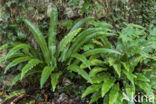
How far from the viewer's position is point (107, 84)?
2148 mm

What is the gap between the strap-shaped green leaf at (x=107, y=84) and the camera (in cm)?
204

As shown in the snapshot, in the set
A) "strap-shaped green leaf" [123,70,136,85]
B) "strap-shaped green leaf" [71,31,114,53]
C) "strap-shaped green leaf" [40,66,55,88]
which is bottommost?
"strap-shaped green leaf" [123,70,136,85]

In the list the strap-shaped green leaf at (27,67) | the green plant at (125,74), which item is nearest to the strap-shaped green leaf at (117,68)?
the green plant at (125,74)

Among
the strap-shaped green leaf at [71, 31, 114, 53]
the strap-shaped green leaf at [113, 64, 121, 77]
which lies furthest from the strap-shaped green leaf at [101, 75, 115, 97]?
the strap-shaped green leaf at [71, 31, 114, 53]

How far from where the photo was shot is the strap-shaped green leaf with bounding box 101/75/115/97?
2.04 m

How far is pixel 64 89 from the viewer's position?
2594mm

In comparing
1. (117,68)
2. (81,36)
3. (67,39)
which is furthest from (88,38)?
(117,68)

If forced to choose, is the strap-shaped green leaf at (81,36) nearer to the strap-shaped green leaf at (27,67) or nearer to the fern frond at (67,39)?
the fern frond at (67,39)

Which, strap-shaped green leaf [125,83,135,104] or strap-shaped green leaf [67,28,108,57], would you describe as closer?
strap-shaped green leaf [125,83,135,104]

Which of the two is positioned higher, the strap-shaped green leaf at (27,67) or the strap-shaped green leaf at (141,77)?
the strap-shaped green leaf at (27,67)

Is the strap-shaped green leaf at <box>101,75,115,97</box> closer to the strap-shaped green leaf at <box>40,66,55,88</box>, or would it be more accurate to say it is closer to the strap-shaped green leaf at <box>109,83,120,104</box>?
the strap-shaped green leaf at <box>109,83,120,104</box>

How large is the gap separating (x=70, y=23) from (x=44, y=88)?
1.32 metres

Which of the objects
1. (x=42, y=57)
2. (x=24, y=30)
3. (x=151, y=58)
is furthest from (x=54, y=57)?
(x=151, y=58)

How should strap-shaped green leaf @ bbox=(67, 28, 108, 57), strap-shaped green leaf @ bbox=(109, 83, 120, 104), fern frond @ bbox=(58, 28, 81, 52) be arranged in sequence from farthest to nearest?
strap-shaped green leaf @ bbox=(67, 28, 108, 57), fern frond @ bbox=(58, 28, 81, 52), strap-shaped green leaf @ bbox=(109, 83, 120, 104)
